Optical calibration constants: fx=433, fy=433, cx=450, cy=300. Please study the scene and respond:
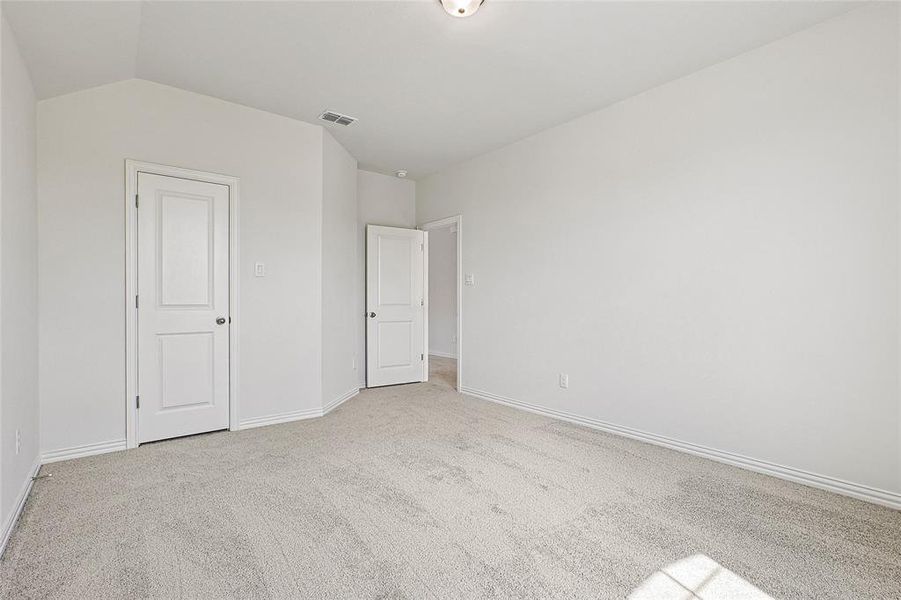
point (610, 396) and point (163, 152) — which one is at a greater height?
point (163, 152)

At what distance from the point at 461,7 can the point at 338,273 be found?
8.72 feet

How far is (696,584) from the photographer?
1.60 metres

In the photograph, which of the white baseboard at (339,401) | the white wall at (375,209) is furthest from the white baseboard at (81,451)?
the white wall at (375,209)

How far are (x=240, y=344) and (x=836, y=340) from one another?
392 cm

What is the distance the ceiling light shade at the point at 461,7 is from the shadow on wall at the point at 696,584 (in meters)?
2.64

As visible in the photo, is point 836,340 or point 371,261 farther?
point 371,261

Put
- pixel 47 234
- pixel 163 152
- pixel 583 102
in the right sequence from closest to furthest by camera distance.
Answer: pixel 47 234
pixel 163 152
pixel 583 102

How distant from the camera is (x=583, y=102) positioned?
333 cm

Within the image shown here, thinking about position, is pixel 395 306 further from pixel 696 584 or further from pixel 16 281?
pixel 696 584

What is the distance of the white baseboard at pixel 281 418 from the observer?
3492 millimetres

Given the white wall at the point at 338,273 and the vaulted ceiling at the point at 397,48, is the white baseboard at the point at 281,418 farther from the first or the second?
the vaulted ceiling at the point at 397,48

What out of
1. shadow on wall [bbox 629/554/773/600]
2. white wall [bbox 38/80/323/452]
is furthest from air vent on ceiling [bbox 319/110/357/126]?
shadow on wall [bbox 629/554/773/600]

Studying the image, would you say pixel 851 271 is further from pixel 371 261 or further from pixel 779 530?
pixel 371 261

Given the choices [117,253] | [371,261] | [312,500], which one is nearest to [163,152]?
[117,253]
